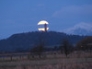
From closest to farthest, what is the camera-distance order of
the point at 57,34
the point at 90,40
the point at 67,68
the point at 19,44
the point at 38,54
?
1. the point at 67,68
2. the point at 38,54
3. the point at 90,40
4. the point at 19,44
5. the point at 57,34

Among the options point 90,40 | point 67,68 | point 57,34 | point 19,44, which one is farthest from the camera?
point 57,34

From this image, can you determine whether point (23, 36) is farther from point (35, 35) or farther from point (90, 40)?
point (90, 40)

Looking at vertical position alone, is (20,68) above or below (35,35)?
below

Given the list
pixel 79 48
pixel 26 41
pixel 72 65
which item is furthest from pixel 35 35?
pixel 72 65

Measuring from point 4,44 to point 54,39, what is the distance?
23.9 meters

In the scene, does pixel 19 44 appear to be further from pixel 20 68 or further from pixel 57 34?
pixel 20 68

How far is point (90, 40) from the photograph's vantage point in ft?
282

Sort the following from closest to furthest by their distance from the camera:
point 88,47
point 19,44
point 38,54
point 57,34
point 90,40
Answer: point 38,54 < point 88,47 < point 90,40 < point 19,44 < point 57,34

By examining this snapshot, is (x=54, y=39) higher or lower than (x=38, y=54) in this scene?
higher

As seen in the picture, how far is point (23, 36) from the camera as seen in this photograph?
15050 cm

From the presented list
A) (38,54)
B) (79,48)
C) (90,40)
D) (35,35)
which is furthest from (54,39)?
(38,54)

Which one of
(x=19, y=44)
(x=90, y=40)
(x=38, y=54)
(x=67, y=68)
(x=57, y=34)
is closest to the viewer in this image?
(x=67, y=68)

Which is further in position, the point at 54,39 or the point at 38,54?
the point at 54,39

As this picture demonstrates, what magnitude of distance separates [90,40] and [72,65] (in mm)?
61597
